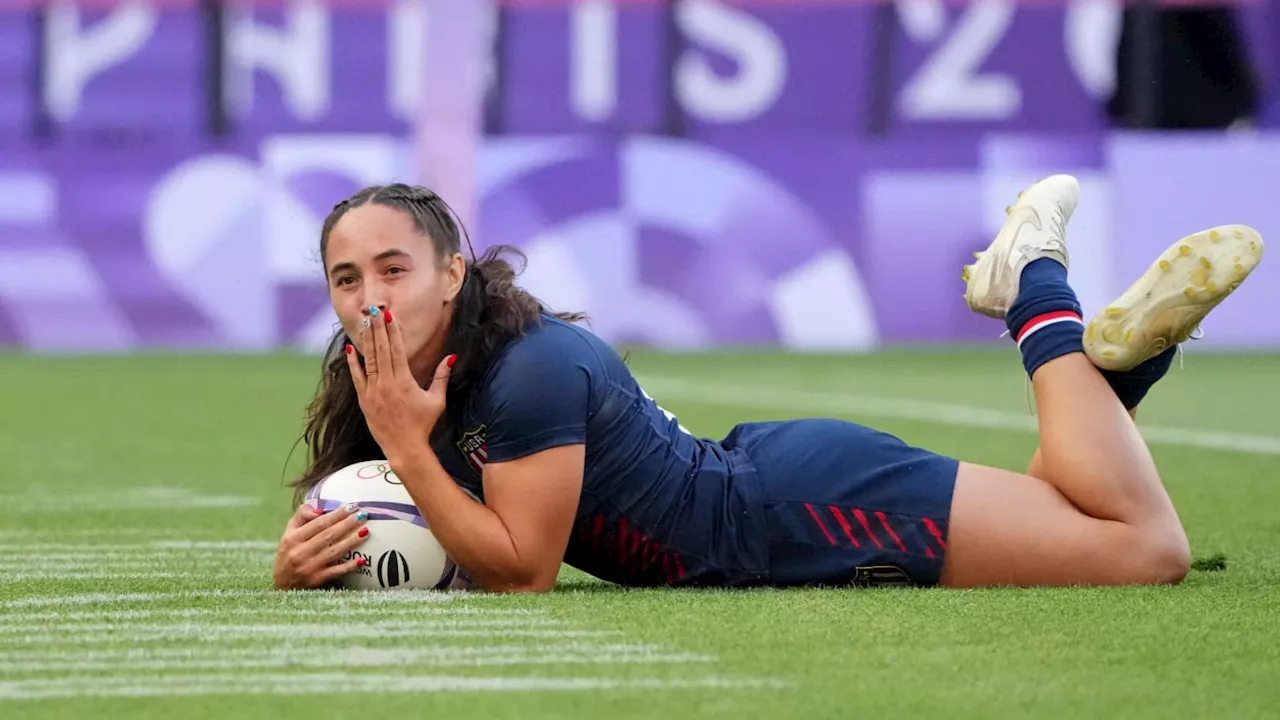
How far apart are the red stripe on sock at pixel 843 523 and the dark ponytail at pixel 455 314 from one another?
2.52ft

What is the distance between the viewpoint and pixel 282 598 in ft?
16.3

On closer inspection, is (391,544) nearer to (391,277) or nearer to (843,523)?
(391,277)

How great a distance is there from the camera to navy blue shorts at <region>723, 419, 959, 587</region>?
16.6ft

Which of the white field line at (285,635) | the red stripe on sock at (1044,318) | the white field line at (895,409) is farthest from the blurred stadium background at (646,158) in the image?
the white field line at (285,635)

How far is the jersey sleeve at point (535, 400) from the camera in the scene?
470cm

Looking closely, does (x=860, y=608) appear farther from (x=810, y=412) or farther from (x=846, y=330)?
(x=846, y=330)

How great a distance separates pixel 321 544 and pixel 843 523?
1.26m

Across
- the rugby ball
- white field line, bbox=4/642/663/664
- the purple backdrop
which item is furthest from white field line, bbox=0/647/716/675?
the purple backdrop

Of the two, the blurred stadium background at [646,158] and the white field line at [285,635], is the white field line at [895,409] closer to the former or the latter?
the blurred stadium background at [646,158]

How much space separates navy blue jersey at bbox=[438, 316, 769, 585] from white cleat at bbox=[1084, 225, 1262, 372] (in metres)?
0.96

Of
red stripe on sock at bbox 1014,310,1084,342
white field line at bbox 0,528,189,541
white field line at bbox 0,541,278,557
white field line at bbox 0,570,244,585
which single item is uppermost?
A: red stripe on sock at bbox 1014,310,1084,342

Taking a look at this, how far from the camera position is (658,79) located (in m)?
19.6

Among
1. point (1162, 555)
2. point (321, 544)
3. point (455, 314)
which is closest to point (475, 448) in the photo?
point (455, 314)

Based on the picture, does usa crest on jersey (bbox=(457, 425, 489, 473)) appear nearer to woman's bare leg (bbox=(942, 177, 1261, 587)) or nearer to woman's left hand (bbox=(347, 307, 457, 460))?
woman's left hand (bbox=(347, 307, 457, 460))
